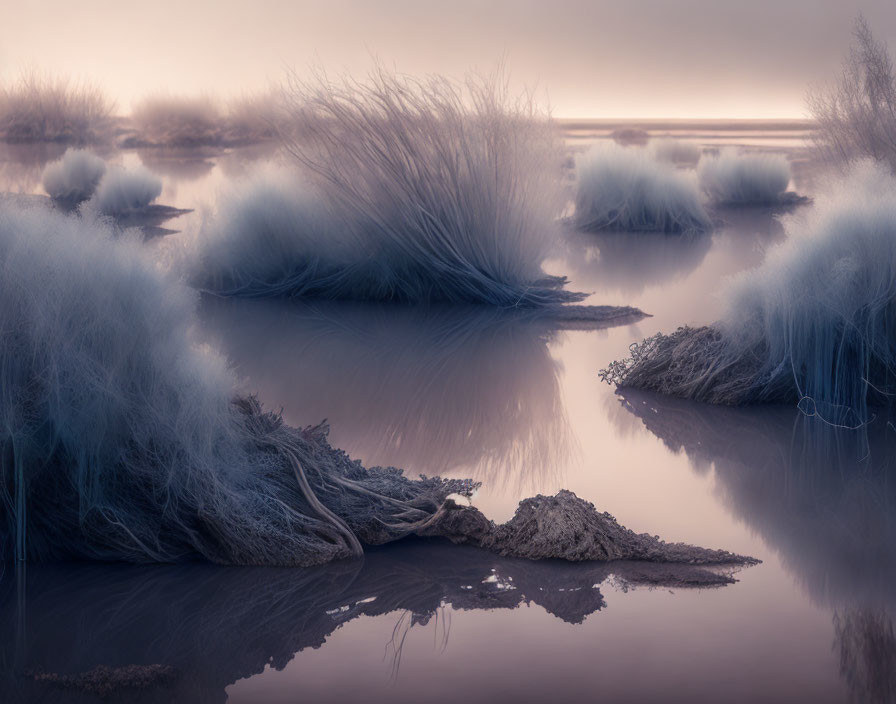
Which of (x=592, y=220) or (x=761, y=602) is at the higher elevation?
(x=592, y=220)

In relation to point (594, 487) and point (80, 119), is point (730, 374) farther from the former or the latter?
point (80, 119)

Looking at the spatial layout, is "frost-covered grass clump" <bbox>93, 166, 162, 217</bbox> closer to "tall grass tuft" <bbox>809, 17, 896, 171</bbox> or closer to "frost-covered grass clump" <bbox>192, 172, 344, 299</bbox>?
"frost-covered grass clump" <bbox>192, 172, 344, 299</bbox>

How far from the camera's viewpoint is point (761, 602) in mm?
2314

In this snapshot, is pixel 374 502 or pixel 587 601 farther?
pixel 374 502

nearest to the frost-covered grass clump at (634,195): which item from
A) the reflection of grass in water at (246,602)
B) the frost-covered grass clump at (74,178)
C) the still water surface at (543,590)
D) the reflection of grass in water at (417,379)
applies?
the reflection of grass in water at (417,379)

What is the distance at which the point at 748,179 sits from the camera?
36.1 feet

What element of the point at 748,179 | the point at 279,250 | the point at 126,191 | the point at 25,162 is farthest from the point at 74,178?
the point at 748,179

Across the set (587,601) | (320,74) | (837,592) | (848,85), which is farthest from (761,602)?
(848,85)

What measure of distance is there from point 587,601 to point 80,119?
15.3 meters

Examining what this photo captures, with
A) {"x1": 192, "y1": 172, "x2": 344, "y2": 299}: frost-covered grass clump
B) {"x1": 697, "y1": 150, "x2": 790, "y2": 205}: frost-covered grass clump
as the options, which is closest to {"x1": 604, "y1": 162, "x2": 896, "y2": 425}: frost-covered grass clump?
{"x1": 192, "y1": 172, "x2": 344, "y2": 299}: frost-covered grass clump

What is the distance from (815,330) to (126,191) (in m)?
7.07

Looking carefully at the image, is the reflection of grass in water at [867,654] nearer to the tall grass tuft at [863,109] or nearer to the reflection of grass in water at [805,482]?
the reflection of grass in water at [805,482]

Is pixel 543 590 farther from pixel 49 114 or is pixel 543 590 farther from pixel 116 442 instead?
pixel 49 114

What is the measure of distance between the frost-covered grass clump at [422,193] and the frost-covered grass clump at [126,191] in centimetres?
370
